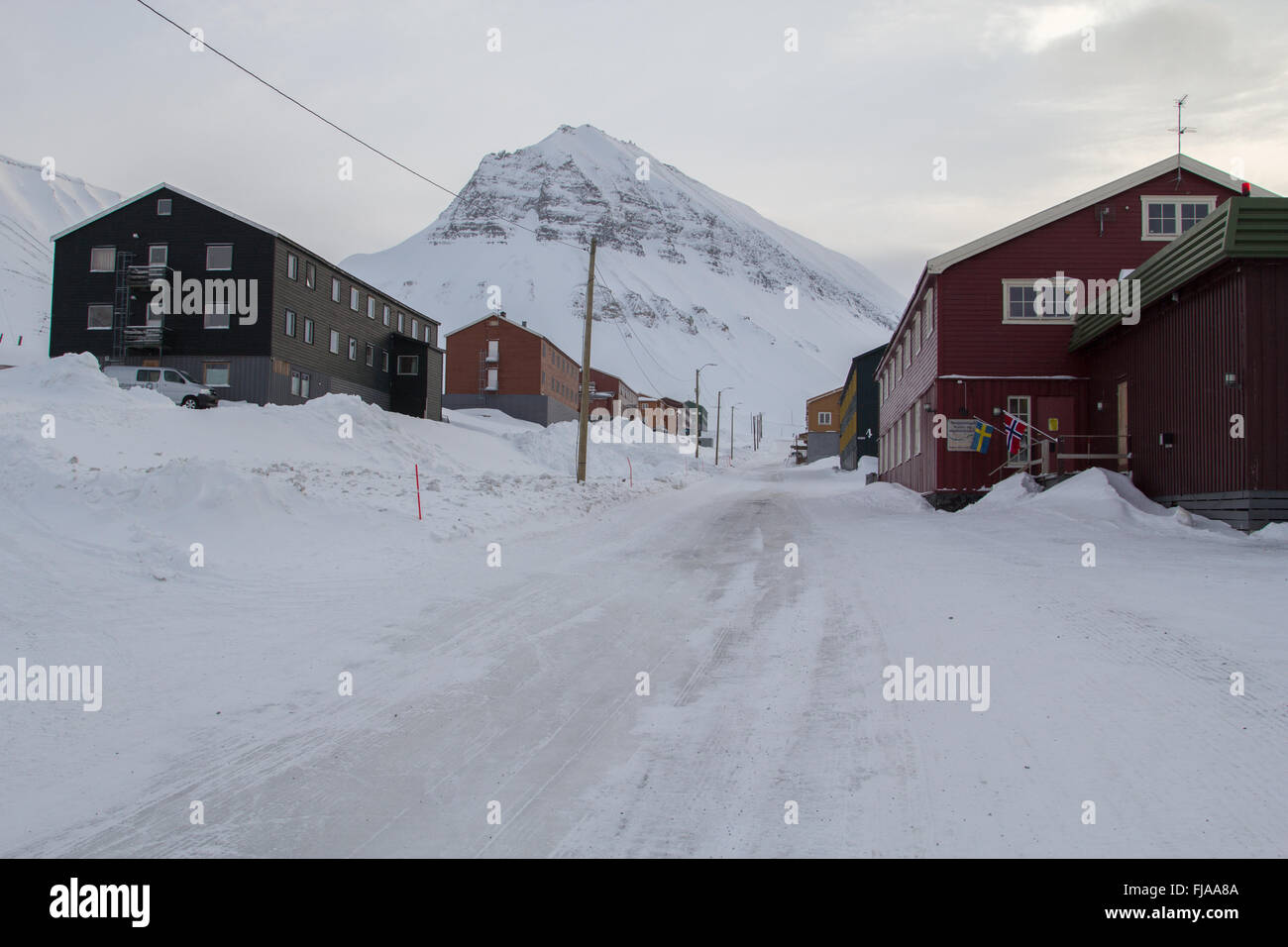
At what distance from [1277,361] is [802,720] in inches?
581

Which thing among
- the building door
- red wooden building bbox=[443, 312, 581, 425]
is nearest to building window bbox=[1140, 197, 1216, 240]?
the building door

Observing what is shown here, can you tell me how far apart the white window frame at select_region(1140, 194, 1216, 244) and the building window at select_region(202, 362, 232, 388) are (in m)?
37.6

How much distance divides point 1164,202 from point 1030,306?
4.72 meters

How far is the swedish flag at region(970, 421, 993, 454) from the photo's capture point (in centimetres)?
2419

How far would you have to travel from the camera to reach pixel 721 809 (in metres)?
4.48

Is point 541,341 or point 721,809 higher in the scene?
point 541,341

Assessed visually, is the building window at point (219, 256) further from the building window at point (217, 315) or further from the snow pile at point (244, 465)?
the snow pile at point (244, 465)

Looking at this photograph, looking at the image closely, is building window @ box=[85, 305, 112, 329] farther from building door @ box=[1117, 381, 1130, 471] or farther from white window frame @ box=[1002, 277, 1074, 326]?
building door @ box=[1117, 381, 1130, 471]

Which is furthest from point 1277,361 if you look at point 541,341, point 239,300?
point 541,341

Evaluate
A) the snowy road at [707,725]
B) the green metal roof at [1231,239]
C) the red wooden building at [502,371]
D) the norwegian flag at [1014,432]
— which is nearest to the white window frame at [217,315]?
the red wooden building at [502,371]

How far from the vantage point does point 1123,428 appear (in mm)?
21219

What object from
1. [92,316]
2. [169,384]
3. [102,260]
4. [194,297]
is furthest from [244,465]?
[102,260]

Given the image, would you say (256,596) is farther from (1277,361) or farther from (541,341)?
(541,341)
